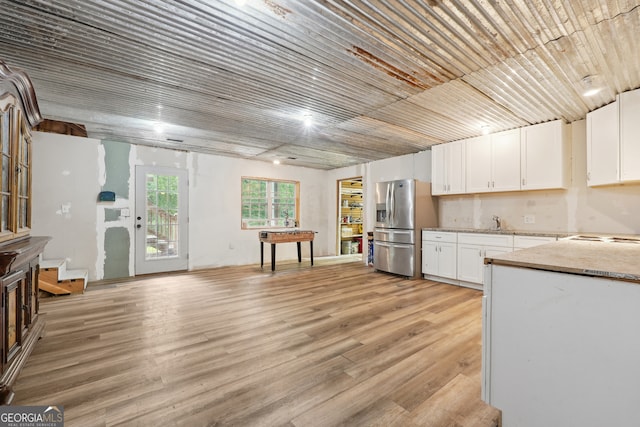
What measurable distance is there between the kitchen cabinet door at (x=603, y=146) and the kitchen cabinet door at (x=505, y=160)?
2.57ft

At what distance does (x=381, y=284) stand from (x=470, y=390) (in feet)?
8.98

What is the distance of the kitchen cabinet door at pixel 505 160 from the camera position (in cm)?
407

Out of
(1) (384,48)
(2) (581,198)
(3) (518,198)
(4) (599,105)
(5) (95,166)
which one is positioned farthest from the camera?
(5) (95,166)

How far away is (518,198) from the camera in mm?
4359

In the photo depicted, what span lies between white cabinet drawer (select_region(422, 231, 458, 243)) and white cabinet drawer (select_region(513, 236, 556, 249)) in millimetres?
846

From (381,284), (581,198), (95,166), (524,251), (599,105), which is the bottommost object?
(381,284)

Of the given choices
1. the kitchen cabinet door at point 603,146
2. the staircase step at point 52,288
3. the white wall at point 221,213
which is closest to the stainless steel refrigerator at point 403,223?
the kitchen cabinet door at point 603,146

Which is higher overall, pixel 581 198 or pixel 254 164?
pixel 254 164

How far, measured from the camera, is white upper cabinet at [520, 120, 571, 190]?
371cm

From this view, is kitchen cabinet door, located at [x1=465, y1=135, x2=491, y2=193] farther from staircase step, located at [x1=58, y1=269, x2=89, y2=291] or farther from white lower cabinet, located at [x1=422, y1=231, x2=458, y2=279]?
staircase step, located at [x1=58, y1=269, x2=89, y2=291]

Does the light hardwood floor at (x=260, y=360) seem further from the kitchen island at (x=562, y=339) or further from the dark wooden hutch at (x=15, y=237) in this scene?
the kitchen island at (x=562, y=339)

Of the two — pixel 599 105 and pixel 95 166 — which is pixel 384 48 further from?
pixel 95 166

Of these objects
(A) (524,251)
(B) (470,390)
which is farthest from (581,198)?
(B) (470,390)

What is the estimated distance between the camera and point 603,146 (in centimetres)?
321
